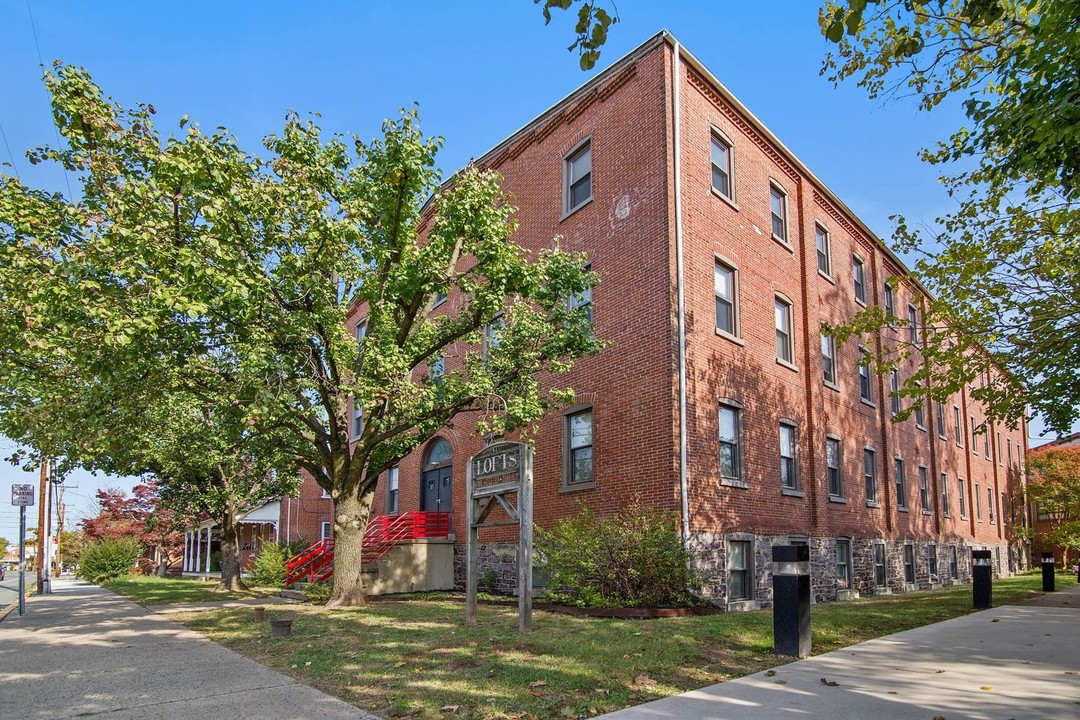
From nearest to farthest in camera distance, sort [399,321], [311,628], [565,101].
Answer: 1. [311,628]
2. [399,321]
3. [565,101]

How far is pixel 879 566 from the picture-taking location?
21484mm

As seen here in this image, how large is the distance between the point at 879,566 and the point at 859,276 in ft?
29.6

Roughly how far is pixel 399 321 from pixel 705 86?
869 cm

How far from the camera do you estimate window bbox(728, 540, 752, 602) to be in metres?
14.8

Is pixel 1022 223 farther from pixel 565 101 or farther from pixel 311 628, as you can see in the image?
pixel 311 628

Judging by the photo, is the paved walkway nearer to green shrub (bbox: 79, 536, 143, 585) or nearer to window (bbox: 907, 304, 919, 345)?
window (bbox: 907, 304, 919, 345)

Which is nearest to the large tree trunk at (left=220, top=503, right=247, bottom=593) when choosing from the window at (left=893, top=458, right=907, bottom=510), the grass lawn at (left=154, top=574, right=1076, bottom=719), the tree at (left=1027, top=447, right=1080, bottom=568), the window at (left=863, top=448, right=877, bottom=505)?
the grass lawn at (left=154, top=574, right=1076, bottom=719)

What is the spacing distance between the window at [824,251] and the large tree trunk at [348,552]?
47.5 feet

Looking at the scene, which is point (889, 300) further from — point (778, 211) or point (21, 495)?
point (21, 495)

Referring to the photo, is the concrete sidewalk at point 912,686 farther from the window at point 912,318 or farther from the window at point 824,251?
the window at point 912,318

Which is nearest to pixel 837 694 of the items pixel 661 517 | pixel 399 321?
pixel 661 517

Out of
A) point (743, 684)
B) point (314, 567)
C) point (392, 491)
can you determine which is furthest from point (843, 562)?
point (314, 567)

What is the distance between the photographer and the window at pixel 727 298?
54.0ft

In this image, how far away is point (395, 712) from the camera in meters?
6.08
